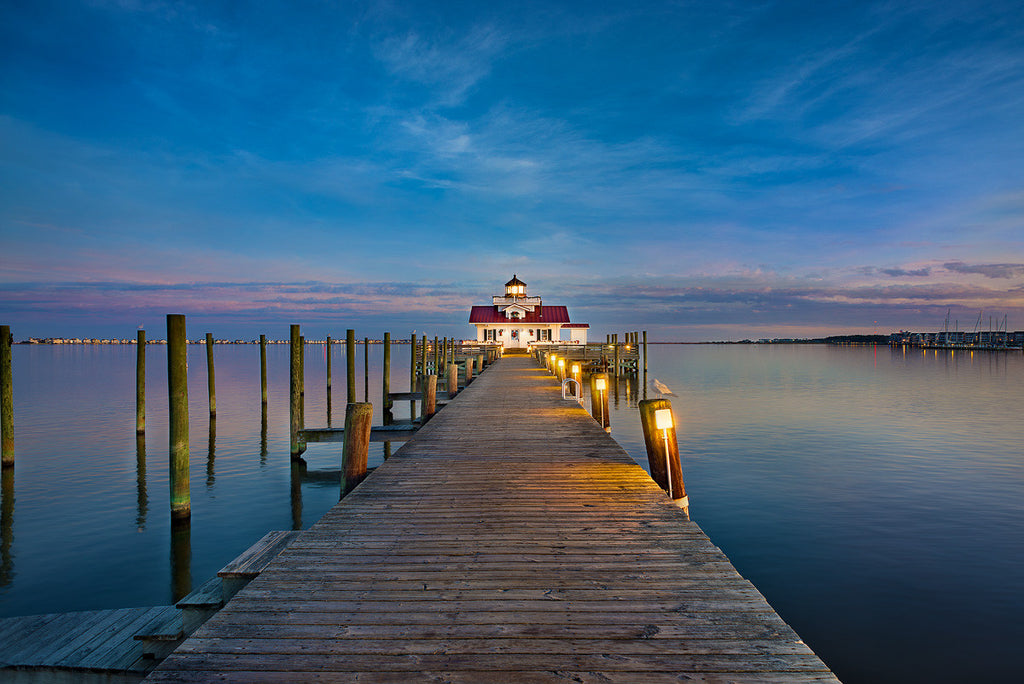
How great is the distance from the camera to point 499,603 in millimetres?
3863

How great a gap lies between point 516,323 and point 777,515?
53.5 meters

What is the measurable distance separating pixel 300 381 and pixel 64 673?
1272cm

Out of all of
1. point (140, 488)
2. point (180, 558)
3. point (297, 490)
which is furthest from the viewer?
point (140, 488)

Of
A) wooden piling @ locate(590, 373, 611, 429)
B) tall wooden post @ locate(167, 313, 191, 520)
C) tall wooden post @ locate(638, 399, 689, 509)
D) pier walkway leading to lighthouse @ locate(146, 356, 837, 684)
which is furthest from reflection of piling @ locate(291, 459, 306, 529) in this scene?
tall wooden post @ locate(638, 399, 689, 509)

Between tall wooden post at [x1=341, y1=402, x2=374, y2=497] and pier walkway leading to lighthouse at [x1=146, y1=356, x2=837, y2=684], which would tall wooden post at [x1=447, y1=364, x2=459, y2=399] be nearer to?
tall wooden post at [x1=341, y1=402, x2=374, y2=497]

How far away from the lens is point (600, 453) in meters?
9.11

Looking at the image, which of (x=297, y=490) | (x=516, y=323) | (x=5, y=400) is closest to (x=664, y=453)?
(x=297, y=490)

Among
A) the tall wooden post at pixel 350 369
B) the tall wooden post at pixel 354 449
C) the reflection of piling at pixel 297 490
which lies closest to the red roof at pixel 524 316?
the tall wooden post at pixel 350 369

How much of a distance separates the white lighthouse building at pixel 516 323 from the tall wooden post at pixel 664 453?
186ft

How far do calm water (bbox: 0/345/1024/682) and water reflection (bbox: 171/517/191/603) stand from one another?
0.04 m

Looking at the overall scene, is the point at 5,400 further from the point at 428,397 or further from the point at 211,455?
the point at 428,397

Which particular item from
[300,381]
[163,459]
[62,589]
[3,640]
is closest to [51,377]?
[163,459]

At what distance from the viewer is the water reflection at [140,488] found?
12819 millimetres

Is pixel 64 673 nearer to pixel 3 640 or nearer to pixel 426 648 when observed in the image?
pixel 3 640
